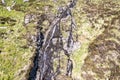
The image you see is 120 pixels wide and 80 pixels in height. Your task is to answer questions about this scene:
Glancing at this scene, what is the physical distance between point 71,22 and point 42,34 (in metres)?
Answer: 3.52

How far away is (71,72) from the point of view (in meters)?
24.8

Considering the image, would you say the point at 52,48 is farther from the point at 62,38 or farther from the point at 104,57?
the point at 104,57

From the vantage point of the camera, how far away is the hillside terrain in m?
25.0

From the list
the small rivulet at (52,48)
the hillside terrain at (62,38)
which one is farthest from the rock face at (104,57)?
the small rivulet at (52,48)

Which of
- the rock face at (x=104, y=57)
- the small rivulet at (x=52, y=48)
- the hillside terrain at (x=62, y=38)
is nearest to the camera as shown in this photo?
the small rivulet at (x=52, y=48)

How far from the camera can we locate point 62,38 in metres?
27.5

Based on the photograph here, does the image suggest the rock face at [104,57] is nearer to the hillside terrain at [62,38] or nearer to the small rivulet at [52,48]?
the hillside terrain at [62,38]

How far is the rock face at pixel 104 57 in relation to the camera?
24.8m

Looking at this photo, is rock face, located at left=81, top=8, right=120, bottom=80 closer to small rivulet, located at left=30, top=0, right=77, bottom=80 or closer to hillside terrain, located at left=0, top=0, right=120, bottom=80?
hillside terrain, located at left=0, top=0, right=120, bottom=80

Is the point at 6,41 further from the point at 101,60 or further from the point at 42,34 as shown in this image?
the point at 101,60

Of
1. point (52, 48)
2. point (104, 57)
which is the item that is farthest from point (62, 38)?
point (104, 57)

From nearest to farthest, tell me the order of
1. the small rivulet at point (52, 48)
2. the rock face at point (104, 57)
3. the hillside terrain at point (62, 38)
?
the small rivulet at point (52, 48) → the rock face at point (104, 57) → the hillside terrain at point (62, 38)

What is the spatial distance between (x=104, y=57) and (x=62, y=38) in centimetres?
442

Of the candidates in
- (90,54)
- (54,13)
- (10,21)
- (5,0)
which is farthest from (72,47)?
(5,0)
